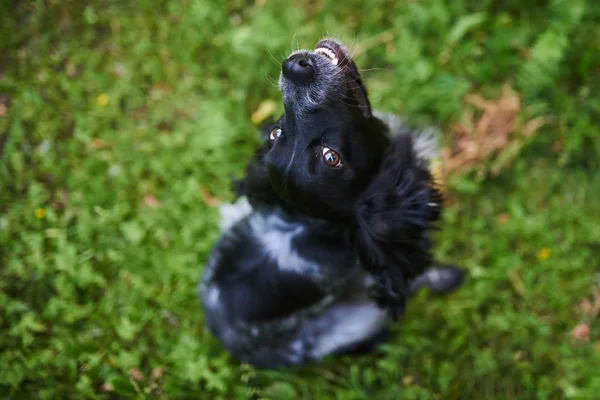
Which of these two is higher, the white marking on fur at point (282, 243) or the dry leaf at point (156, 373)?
the white marking on fur at point (282, 243)

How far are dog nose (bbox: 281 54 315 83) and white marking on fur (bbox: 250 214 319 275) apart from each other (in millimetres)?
933

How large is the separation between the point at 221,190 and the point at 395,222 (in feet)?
7.01

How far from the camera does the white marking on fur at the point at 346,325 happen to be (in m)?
3.78

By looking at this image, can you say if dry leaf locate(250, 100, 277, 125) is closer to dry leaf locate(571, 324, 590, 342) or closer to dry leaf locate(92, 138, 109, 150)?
dry leaf locate(92, 138, 109, 150)

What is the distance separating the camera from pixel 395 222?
112 inches

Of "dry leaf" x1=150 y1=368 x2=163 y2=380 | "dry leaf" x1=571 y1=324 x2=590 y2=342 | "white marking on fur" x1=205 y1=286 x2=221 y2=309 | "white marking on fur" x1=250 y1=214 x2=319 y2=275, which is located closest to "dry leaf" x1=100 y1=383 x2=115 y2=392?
"dry leaf" x1=150 y1=368 x2=163 y2=380

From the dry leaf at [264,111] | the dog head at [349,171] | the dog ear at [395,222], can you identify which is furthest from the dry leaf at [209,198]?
the dog ear at [395,222]

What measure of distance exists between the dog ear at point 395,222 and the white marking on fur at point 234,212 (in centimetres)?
112

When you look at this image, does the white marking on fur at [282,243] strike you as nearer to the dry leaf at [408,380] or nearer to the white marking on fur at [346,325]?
the white marking on fur at [346,325]

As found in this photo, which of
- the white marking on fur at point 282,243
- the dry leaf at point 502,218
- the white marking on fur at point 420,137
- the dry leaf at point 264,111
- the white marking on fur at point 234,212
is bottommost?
the dry leaf at point 502,218

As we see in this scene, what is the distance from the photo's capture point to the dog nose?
2.65 m

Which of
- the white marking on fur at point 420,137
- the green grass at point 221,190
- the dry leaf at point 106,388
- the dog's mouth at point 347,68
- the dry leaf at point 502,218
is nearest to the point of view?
the dog's mouth at point 347,68

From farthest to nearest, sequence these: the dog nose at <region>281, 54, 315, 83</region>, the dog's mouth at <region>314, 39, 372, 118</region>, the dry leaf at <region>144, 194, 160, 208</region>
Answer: the dry leaf at <region>144, 194, 160, 208</region>
the dog's mouth at <region>314, 39, 372, 118</region>
the dog nose at <region>281, 54, 315, 83</region>

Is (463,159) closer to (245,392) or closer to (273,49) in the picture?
(273,49)
